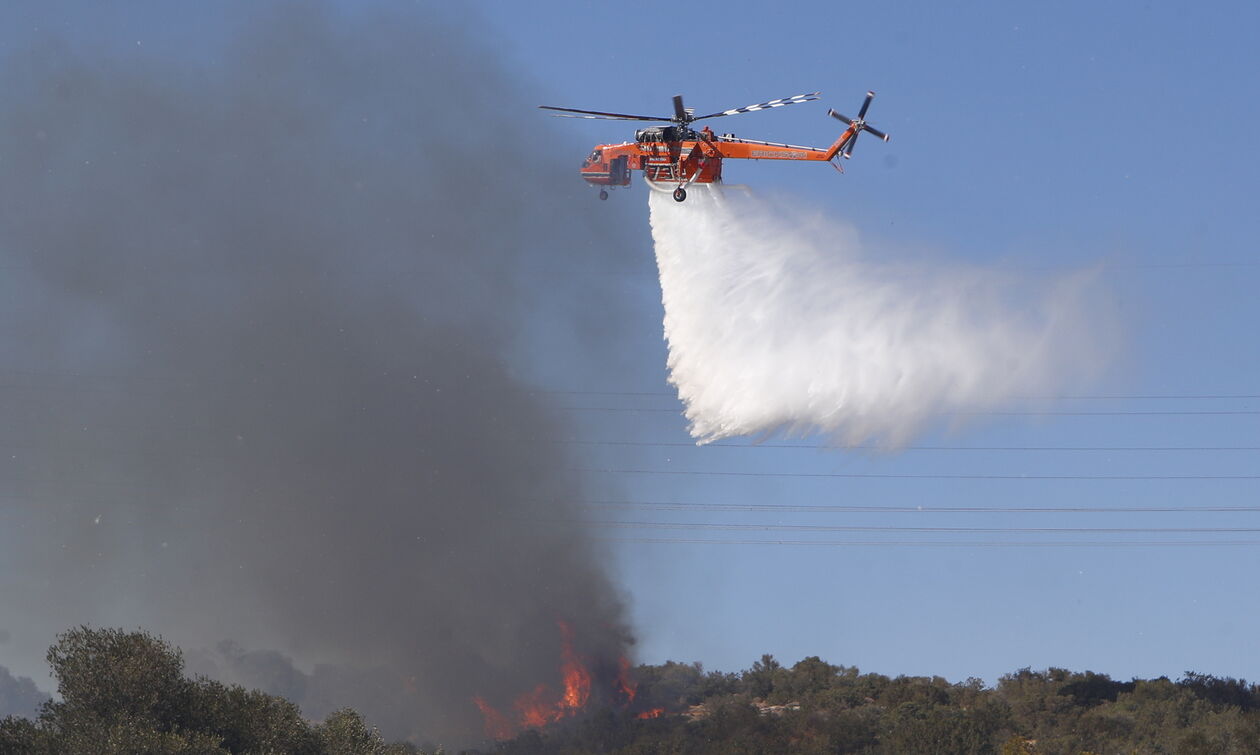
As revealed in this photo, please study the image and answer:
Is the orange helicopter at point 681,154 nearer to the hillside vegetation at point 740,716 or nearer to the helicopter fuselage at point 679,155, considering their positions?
the helicopter fuselage at point 679,155

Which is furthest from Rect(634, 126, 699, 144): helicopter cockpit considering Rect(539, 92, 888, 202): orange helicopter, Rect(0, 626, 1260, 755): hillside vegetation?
Rect(0, 626, 1260, 755): hillside vegetation

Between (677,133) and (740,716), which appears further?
(740,716)

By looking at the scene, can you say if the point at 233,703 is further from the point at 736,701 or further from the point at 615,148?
the point at 736,701

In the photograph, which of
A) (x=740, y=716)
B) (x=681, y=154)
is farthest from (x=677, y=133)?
(x=740, y=716)

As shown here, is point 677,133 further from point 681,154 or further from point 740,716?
point 740,716

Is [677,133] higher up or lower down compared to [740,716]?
higher up

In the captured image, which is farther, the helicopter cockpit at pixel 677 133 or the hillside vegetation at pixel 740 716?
the helicopter cockpit at pixel 677 133

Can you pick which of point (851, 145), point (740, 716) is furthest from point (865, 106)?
point (740, 716)

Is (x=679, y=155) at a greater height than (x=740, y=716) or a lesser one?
Answer: greater

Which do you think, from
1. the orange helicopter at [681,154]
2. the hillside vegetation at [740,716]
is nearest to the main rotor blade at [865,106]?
the orange helicopter at [681,154]

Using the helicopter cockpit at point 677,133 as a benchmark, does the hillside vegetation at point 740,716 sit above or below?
below

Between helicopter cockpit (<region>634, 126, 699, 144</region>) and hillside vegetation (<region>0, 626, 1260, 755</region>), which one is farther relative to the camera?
helicopter cockpit (<region>634, 126, 699, 144</region>)

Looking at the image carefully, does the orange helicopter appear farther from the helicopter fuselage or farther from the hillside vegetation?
the hillside vegetation

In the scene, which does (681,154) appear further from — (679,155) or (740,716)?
(740,716)
